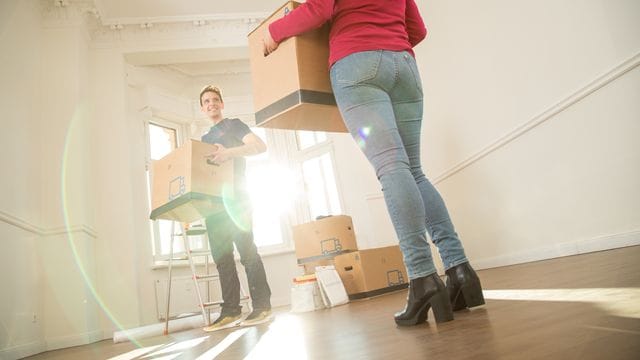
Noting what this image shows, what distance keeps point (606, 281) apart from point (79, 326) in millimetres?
3421

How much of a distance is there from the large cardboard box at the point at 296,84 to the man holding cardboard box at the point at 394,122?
0.08 m

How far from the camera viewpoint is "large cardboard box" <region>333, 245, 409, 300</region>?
9.38ft

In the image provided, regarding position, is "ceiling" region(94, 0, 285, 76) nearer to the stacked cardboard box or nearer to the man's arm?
the stacked cardboard box

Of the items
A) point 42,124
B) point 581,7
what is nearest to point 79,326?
point 42,124

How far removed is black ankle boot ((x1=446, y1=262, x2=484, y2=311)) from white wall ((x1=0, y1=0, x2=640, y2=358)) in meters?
1.11

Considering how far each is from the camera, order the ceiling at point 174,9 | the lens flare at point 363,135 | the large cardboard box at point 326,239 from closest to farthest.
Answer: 1. the lens flare at point 363,135
2. the large cardboard box at point 326,239
3. the ceiling at point 174,9

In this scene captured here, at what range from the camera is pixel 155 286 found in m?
3.93

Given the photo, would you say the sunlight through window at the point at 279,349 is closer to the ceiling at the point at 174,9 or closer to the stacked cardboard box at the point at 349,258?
the stacked cardboard box at the point at 349,258

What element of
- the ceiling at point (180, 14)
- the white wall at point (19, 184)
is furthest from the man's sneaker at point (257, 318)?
the ceiling at point (180, 14)

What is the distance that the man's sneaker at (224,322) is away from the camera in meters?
2.16

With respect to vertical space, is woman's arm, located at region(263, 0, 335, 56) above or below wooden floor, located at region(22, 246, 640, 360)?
above

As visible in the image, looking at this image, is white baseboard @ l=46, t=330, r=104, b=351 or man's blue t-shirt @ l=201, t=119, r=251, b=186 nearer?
man's blue t-shirt @ l=201, t=119, r=251, b=186

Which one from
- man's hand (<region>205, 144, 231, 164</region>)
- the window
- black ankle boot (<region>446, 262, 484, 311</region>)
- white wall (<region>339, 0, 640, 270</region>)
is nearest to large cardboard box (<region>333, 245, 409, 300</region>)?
white wall (<region>339, 0, 640, 270</region>)

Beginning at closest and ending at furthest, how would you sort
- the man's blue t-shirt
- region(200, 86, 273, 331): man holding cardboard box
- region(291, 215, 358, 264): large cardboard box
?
region(200, 86, 273, 331): man holding cardboard box
the man's blue t-shirt
region(291, 215, 358, 264): large cardboard box
